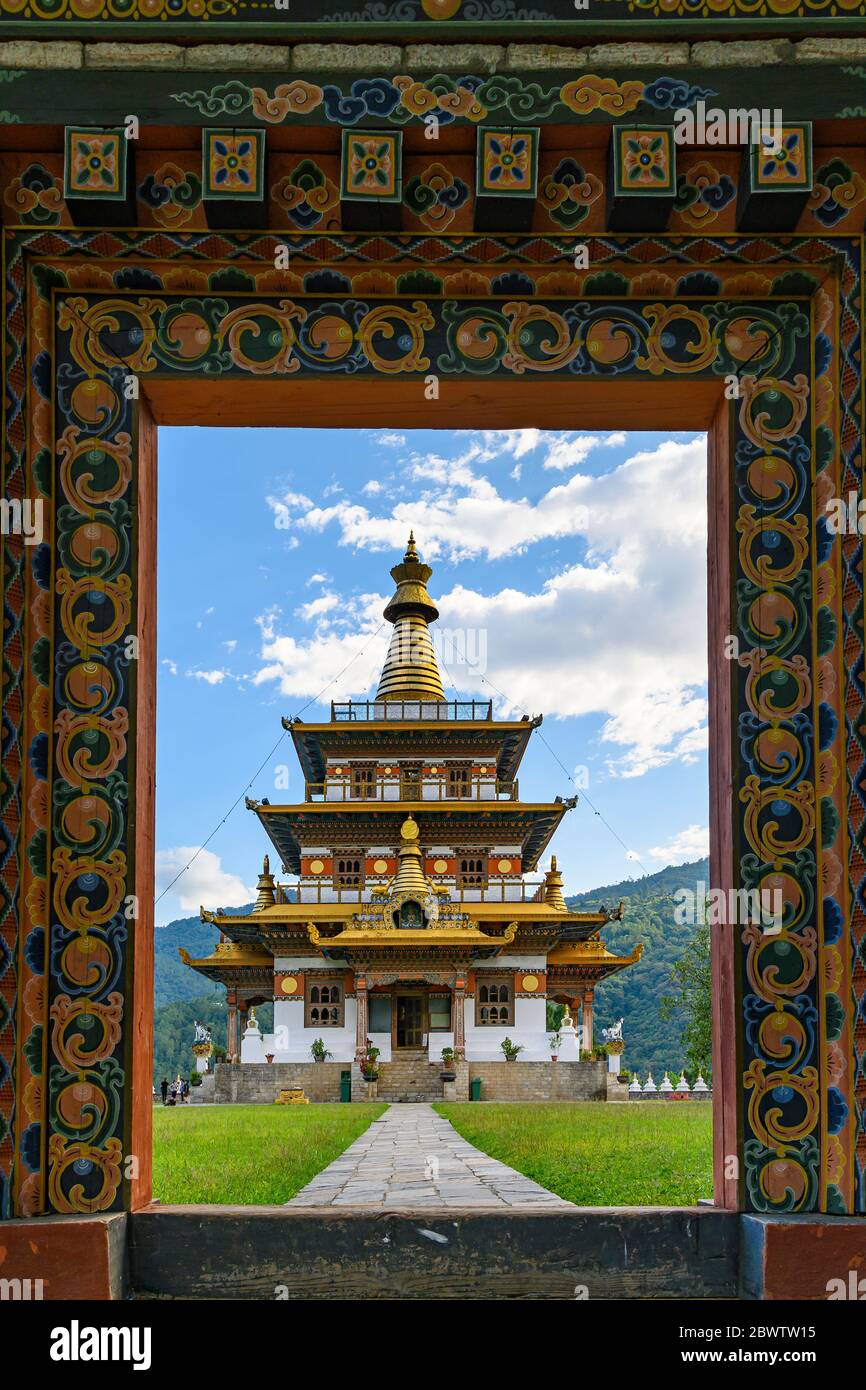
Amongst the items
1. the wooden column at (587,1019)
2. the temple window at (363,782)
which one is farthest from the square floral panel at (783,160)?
the wooden column at (587,1019)

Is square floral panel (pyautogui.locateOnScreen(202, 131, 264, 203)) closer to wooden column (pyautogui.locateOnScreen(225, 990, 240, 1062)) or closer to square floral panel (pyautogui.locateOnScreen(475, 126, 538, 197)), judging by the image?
square floral panel (pyautogui.locateOnScreen(475, 126, 538, 197))

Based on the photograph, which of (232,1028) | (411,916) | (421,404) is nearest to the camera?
(421,404)

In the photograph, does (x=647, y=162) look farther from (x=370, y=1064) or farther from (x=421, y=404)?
(x=370, y=1064)

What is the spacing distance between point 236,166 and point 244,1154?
757 cm

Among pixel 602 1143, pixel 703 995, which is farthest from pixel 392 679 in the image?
pixel 602 1143

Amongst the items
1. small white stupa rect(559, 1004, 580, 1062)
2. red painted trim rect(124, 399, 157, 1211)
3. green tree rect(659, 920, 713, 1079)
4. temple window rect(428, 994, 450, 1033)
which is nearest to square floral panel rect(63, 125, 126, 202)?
red painted trim rect(124, 399, 157, 1211)

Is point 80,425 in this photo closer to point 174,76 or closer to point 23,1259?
point 174,76

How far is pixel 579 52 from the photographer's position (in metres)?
4.31

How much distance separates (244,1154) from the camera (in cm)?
941

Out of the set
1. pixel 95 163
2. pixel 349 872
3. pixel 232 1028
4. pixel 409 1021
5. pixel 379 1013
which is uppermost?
pixel 95 163

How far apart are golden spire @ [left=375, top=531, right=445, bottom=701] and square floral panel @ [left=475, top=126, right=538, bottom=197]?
1113 inches

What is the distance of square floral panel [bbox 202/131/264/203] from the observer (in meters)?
4.26

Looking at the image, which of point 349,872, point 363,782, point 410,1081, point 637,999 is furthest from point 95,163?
point 637,999

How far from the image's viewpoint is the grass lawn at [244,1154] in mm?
6613
